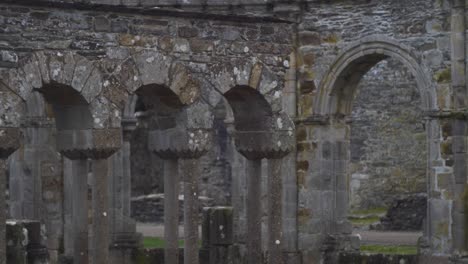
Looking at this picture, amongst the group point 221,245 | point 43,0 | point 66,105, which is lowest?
point 221,245

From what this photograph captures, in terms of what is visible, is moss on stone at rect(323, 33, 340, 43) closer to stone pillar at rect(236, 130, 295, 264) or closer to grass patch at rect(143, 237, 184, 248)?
stone pillar at rect(236, 130, 295, 264)

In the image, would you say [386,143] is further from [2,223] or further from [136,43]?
[2,223]

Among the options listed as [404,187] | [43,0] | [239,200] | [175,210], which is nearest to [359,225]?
[404,187]

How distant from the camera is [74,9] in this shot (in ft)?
50.6

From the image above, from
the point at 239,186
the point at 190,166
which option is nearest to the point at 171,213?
the point at 190,166

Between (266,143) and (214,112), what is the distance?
3.54m

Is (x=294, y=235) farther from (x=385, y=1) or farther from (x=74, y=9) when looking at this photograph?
(x=74, y=9)

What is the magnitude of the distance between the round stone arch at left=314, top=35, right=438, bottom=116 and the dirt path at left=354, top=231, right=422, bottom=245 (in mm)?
3710

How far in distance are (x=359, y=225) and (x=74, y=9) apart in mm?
13565

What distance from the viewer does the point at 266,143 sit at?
55.7 feet

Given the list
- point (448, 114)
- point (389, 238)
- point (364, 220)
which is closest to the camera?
point (448, 114)

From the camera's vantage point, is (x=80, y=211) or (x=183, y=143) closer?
(x=80, y=211)

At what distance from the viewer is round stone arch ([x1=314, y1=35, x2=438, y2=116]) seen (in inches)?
793

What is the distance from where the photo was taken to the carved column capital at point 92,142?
619 inches
